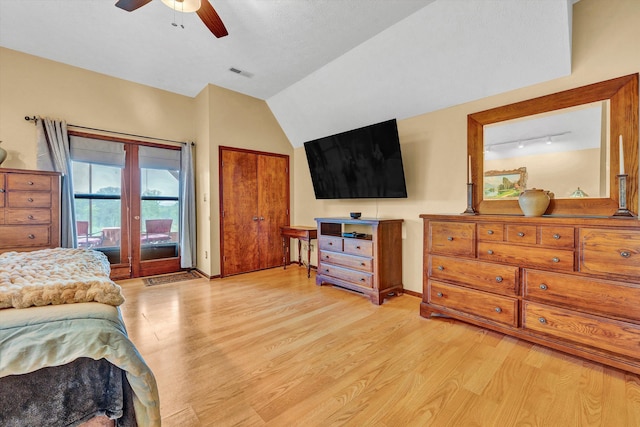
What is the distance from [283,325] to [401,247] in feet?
5.87

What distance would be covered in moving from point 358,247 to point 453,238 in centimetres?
112

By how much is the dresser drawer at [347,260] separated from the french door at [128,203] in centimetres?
252

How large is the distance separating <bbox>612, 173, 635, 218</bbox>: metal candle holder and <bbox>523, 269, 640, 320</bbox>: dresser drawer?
0.53 meters

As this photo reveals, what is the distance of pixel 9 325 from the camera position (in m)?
0.91

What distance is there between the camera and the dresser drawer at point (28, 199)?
280 cm

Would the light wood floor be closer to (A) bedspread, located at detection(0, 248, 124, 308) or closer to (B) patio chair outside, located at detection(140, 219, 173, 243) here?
(A) bedspread, located at detection(0, 248, 124, 308)

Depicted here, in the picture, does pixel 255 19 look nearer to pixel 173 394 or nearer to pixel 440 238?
pixel 440 238

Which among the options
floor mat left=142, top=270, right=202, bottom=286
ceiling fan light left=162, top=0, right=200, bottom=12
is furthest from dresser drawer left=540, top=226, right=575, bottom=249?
floor mat left=142, top=270, right=202, bottom=286

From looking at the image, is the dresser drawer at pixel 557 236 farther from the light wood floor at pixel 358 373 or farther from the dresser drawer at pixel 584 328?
the light wood floor at pixel 358 373

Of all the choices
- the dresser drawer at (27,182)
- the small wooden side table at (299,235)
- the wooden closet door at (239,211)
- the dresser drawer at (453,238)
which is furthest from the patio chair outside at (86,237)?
the dresser drawer at (453,238)

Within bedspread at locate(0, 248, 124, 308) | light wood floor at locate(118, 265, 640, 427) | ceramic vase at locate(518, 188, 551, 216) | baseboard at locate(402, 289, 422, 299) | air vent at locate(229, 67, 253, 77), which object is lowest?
light wood floor at locate(118, 265, 640, 427)

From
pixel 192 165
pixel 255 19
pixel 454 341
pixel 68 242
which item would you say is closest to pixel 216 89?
pixel 192 165

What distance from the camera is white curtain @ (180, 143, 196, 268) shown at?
436 centimetres

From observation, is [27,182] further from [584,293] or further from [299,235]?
[584,293]
